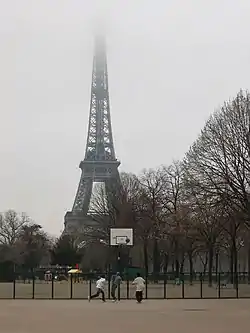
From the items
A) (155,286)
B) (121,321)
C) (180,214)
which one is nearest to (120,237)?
(180,214)

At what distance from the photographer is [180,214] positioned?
5750 centimetres

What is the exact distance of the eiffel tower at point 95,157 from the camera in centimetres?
10075

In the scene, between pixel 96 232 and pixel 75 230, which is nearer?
pixel 96 232

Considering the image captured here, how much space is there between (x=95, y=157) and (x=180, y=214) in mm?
53487

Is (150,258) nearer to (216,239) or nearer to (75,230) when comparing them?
(75,230)

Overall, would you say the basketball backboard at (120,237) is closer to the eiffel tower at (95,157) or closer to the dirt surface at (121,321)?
the dirt surface at (121,321)

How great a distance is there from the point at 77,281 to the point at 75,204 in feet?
113

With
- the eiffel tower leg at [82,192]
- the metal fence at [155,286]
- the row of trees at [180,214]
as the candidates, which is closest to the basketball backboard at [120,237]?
the metal fence at [155,286]

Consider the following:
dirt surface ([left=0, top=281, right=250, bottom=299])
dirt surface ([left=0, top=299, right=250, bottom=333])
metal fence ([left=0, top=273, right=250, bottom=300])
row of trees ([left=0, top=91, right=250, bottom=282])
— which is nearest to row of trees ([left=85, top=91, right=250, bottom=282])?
row of trees ([left=0, top=91, right=250, bottom=282])

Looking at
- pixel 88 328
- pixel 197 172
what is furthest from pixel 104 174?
pixel 88 328

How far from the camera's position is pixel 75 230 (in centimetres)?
9725

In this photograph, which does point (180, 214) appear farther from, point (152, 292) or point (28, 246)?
point (28, 246)

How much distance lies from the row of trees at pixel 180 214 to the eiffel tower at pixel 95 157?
4902 millimetres

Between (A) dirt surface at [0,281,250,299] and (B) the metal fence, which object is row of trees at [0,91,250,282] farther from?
(A) dirt surface at [0,281,250,299]
